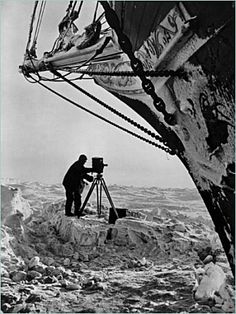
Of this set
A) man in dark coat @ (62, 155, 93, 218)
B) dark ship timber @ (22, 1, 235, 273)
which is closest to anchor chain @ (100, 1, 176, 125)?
dark ship timber @ (22, 1, 235, 273)

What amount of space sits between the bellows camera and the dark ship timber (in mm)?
Answer: 121

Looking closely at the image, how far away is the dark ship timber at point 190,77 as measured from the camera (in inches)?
31.2

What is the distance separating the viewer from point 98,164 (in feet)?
3.41

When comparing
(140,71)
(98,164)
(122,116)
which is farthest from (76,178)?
(140,71)

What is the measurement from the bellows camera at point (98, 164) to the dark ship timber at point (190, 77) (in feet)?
0.40

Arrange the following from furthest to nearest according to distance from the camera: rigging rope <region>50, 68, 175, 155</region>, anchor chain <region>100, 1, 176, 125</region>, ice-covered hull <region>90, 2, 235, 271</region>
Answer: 1. rigging rope <region>50, 68, 175, 155</region>
2. anchor chain <region>100, 1, 176, 125</region>
3. ice-covered hull <region>90, 2, 235, 271</region>

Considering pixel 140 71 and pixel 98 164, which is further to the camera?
pixel 98 164

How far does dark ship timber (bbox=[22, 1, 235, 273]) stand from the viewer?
79 centimetres

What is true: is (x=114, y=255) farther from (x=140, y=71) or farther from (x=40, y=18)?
(x=40, y=18)

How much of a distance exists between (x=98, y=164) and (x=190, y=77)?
11.3 inches

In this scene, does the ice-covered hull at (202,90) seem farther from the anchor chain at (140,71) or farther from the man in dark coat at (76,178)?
the man in dark coat at (76,178)

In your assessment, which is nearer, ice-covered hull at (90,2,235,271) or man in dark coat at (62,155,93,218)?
ice-covered hull at (90,2,235,271)

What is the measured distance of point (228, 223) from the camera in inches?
34.8

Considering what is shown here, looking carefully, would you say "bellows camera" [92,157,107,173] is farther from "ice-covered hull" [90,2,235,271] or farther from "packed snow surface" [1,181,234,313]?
"ice-covered hull" [90,2,235,271]
